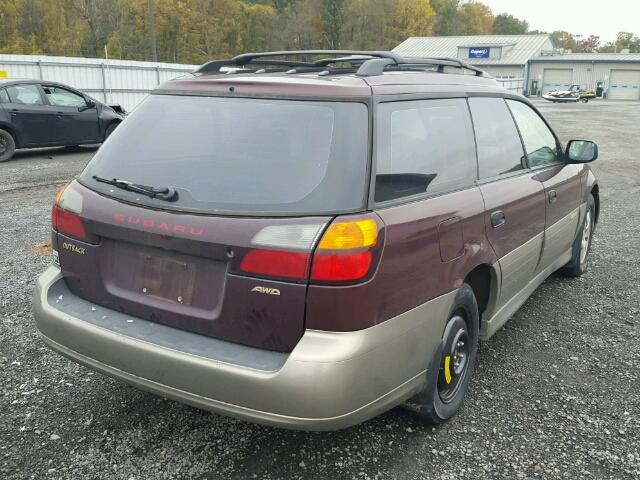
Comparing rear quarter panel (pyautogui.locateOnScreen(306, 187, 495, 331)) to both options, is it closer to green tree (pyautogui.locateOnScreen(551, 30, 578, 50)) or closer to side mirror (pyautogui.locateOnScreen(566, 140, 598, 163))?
side mirror (pyautogui.locateOnScreen(566, 140, 598, 163))

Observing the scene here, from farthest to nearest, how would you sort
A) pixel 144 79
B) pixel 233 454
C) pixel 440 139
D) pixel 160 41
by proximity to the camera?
pixel 160 41 → pixel 144 79 → pixel 440 139 → pixel 233 454

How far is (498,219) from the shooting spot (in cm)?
321

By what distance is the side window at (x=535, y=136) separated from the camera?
397cm

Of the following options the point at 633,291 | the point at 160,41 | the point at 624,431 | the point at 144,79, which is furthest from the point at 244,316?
the point at 160,41

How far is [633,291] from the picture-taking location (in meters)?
5.09

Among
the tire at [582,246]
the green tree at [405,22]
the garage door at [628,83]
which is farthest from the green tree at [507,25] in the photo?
the tire at [582,246]

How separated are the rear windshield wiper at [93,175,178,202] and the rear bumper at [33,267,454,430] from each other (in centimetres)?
55

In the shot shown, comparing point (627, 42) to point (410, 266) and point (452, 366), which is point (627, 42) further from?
point (410, 266)

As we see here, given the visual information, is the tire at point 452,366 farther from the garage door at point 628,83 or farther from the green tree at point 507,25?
the green tree at point 507,25

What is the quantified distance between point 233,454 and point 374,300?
3.55 ft

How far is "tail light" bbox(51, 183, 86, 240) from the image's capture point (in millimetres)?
2761

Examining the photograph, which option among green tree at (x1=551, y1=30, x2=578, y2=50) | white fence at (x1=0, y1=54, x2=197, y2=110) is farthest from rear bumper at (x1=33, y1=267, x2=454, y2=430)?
green tree at (x1=551, y1=30, x2=578, y2=50)

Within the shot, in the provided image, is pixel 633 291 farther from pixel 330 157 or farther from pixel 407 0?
pixel 407 0

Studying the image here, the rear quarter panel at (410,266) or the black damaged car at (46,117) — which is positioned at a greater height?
the rear quarter panel at (410,266)
